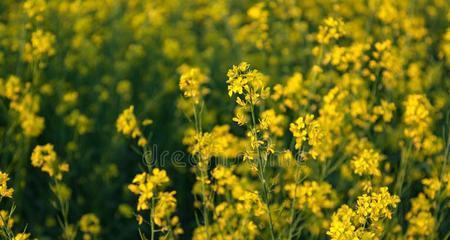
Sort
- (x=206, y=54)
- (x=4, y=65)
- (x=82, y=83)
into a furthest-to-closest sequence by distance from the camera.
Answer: (x=206, y=54) → (x=82, y=83) → (x=4, y=65)

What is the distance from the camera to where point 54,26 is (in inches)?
199

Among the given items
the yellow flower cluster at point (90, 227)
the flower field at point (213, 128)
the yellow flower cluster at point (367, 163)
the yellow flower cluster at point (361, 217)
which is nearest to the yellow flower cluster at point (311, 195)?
the flower field at point (213, 128)

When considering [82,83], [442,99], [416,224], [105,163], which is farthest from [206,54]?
[416,224]

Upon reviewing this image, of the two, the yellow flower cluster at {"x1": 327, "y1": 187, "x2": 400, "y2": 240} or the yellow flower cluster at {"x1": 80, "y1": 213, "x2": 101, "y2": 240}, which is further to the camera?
the yellow flower cluster at {"x1": 80, "y1": 213, "x2": 101, "y2": 240}

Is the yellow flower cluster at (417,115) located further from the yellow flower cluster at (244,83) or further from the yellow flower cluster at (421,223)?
the yellow flower cluster at (244,83)

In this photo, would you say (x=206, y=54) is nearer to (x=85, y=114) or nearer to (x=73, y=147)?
(x=85, y=114)

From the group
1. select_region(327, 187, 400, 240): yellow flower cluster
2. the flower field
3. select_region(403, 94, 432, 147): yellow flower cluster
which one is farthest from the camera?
select_region(403, 94, 432, 147): yellow flower cluster

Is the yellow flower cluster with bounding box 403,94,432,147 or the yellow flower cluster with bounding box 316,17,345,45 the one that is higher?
the yellow flower cluster with bounding box 316,17,345,45

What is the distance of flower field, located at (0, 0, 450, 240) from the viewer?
9.11 feet

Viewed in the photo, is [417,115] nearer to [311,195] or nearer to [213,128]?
[311,195]

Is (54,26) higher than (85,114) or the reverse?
higher

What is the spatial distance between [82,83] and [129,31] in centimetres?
76

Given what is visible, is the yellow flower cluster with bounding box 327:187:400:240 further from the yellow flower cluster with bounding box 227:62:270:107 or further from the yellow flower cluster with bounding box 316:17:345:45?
the yellow flower cluster with bounding box 316:17:345:45

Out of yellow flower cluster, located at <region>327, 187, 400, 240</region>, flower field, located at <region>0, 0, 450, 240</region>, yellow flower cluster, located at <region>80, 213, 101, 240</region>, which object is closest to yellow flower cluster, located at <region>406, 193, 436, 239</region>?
flower field, located at <region>0, 0, 450, 240</region>
